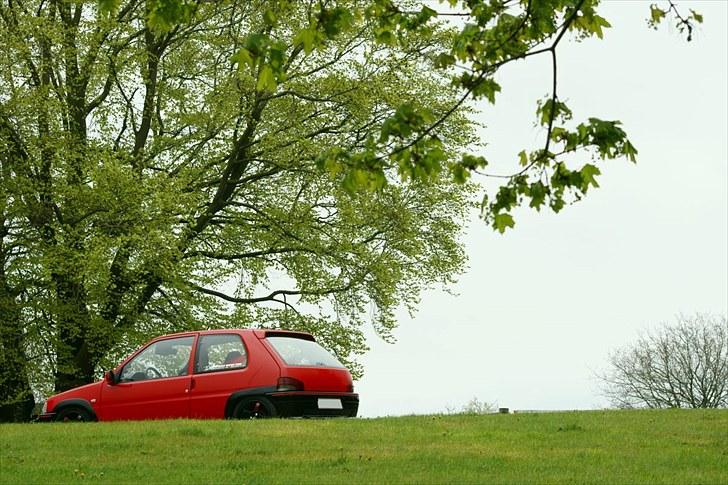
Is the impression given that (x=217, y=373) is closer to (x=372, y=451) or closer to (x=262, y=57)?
(x=372, y=451)

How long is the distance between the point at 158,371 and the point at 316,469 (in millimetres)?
6733

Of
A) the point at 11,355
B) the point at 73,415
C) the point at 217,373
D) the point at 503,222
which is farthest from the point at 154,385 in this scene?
the point at 11,355

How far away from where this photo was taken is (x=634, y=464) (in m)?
11.2

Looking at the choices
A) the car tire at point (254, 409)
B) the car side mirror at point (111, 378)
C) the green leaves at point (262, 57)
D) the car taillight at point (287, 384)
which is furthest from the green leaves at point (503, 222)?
the car side mirror at point (111, 378)

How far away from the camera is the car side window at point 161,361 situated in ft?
53.8

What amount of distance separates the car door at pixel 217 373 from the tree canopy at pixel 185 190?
701 cm

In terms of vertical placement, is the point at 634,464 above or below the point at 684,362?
below

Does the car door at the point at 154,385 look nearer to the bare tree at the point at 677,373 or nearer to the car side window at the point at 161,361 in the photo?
the car side window at the point at 161,361

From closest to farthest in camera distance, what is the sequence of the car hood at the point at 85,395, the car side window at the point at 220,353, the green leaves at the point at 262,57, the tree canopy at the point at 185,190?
the green leaves at the point at 262,57
the car side window at the point at 220,353
the car hood at the point at 85,395
the tree canopy at the point at 185,190

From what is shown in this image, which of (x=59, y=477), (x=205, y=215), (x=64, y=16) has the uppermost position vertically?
(x=64, y=16)

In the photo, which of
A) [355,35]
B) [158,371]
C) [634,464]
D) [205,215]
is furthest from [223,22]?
[634,464]

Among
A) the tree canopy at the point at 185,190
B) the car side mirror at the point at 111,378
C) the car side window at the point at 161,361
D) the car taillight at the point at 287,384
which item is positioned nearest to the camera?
the car taillight at the point at 287,384

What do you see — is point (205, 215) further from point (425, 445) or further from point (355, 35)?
point (425, 445)

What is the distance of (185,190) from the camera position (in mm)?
27375
